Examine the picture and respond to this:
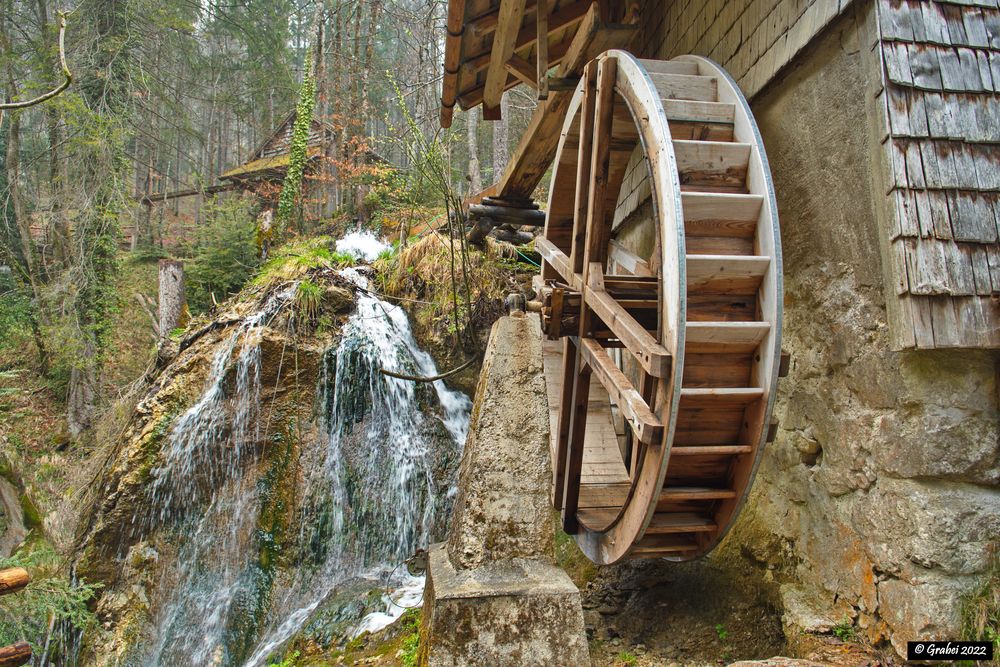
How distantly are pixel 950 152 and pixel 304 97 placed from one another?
37.3 feet

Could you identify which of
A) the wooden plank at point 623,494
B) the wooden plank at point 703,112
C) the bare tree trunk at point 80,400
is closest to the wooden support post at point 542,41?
the wooden plank at point 703,112

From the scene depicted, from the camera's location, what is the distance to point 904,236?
8.34 ft

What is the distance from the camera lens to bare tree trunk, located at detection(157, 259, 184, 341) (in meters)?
8.67

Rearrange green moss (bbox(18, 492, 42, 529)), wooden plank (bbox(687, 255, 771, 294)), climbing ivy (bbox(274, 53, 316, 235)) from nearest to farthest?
wooden plank (bbox(687, 255, 771, 294)), green moss (bbox(18, 492, 42, 529)), climbing ivy (bbox(274, 53, 316, 235))

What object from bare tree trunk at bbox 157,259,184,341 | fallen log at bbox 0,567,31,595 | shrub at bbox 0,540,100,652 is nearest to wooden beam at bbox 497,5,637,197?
fallen log at bbox 0,567,31,595

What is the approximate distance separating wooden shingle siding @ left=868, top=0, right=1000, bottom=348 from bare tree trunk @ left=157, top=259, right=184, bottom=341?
347 inches

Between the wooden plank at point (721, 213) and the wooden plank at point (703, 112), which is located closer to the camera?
the wooden plank at point (721, 213)

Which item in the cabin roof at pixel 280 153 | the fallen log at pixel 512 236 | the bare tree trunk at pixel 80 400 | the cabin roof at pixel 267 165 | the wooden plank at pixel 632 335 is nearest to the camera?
the wooden plank at pixel 632 335

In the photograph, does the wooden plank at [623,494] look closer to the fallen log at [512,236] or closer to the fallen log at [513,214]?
the fallen log at [513,214]

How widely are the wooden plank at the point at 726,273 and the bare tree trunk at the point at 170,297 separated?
802cm

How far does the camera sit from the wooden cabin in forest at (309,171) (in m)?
12.9

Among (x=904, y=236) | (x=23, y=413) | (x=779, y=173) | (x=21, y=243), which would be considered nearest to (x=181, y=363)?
(x=23, y=413)

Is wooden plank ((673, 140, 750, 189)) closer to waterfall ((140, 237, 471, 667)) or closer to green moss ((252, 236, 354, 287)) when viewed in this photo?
waterfall ((140, 237, 471, 667))

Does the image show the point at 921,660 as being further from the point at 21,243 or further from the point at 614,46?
the point at 21,243
